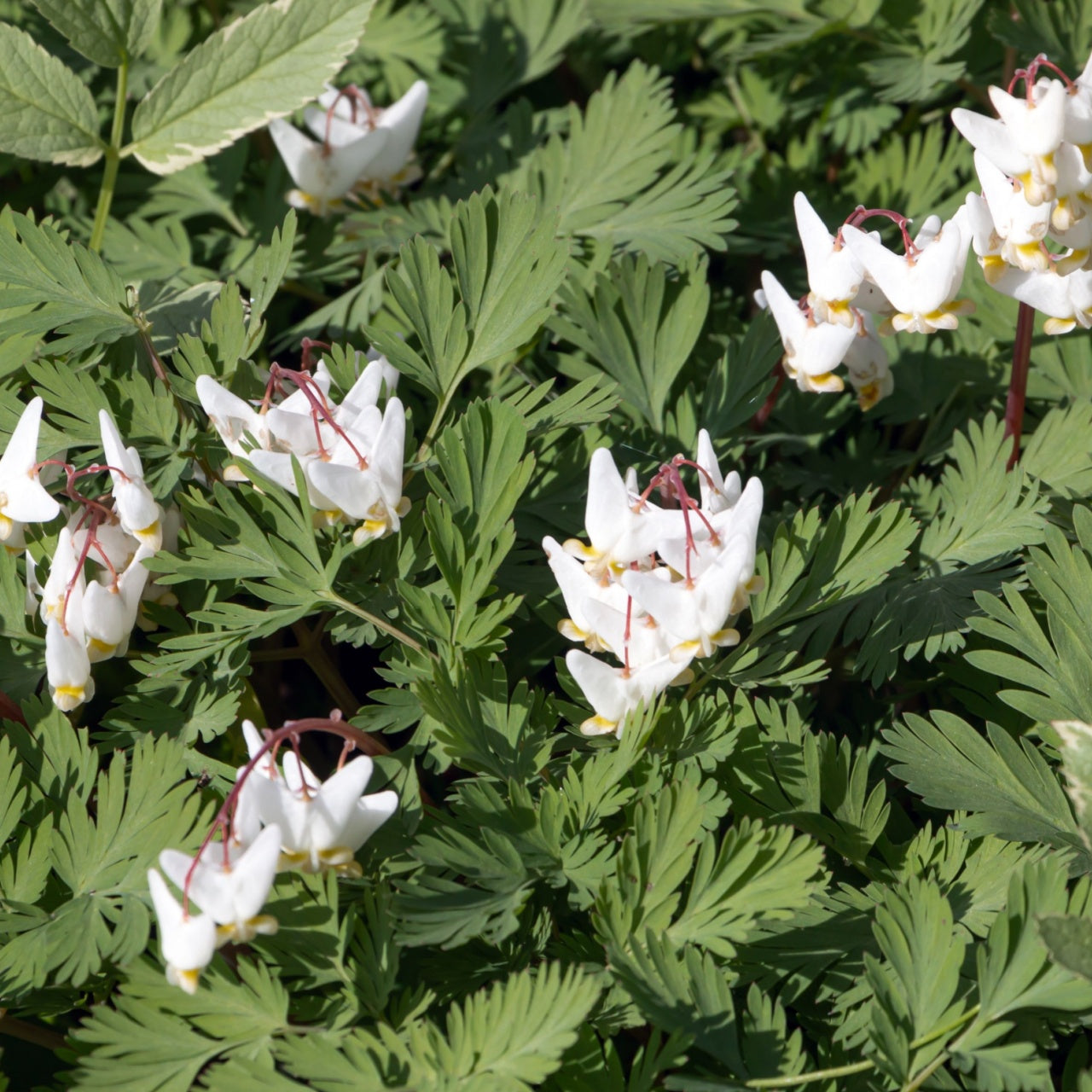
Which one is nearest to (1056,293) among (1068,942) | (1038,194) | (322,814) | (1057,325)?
(1057,325)

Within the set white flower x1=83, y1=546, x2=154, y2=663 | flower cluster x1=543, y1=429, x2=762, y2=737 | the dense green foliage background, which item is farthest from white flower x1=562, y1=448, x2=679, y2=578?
white flower x1=83, y1=546, x2=154, y2=663

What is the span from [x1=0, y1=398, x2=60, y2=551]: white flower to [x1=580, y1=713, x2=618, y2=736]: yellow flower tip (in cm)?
67

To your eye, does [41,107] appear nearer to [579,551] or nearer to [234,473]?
[234,473]

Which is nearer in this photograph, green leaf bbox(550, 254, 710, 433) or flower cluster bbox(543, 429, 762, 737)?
flower cluster bbox(543, 429, 762, 737)

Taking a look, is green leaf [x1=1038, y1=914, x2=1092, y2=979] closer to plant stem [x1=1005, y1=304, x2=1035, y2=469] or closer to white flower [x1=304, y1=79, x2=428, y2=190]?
plant stem [x1=1005, y1=304, x2=1035, y2=469]

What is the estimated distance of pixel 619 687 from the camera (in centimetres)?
124

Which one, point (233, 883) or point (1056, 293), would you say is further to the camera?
point (1056, 293)

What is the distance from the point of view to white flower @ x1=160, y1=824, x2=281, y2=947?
1002 millimetres

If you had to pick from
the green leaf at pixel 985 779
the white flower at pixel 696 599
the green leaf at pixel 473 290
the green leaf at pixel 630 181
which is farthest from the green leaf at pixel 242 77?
the green leaf at pixel 985 779

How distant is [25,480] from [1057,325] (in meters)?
1.29

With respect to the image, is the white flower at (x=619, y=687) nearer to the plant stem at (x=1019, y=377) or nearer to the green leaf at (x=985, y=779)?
the green leaf at (x=985, y=779)

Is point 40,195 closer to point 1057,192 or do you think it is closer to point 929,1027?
point 1057,192

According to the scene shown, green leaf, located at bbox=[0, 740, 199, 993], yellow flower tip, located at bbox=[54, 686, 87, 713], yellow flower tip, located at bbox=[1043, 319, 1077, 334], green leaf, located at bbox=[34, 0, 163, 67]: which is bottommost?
green leaf, located at bbox=[0, 740, 199, 993]

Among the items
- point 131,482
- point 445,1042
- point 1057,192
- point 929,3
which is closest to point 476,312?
point 131,482
